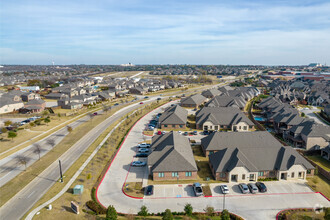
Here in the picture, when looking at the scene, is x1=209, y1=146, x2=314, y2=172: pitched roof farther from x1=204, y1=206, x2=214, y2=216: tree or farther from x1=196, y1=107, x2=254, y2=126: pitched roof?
x1=196, y1=107, x2=254, y2=126: pitched roof

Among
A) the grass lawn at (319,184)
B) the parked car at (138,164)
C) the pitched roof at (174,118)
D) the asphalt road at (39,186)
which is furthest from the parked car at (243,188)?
the pitched roof at (174,118)

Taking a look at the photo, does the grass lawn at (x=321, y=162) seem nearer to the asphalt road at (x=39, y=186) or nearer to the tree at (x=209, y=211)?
the tree at (x=209, y=211)

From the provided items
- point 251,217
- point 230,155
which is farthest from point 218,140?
point 251,217

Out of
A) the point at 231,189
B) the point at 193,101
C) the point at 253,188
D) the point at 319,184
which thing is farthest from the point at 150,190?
the point at 193,101

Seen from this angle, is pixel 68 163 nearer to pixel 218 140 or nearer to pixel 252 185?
pixel 218 140

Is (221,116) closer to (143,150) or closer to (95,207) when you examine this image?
(143,150)

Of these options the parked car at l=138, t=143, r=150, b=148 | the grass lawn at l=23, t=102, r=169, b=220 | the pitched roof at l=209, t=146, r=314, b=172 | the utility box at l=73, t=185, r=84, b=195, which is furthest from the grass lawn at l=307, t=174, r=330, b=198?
the utility box at l=73, t=185, r=84, b=195

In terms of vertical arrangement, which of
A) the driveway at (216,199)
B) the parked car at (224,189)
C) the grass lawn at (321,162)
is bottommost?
the driveway at (216,199)
